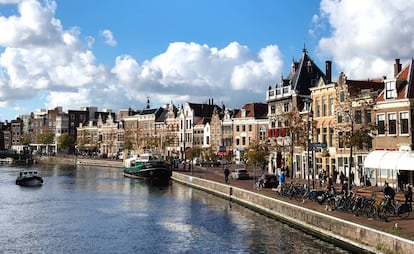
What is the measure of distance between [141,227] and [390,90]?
2742 cm

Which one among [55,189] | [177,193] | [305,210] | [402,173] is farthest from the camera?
[55,189]

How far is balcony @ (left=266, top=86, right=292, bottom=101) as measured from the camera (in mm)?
75250

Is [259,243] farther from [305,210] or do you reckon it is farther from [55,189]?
[55,189]

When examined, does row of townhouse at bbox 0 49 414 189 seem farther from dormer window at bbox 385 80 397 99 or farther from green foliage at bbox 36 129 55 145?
green foliage at bbox 36 129 55 145

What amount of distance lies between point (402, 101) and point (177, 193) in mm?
30560

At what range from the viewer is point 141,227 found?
128 ft

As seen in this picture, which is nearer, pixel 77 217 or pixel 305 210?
pixel 305 210

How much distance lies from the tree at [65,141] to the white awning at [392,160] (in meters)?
154

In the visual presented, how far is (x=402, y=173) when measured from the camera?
152ft

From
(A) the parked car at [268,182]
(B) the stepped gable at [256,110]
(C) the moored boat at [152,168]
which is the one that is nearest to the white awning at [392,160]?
(A) the parked car at [268,182]

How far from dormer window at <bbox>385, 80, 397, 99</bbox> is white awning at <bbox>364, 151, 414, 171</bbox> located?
28.3 feet

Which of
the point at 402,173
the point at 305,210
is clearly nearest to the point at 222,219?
the point at 305,210

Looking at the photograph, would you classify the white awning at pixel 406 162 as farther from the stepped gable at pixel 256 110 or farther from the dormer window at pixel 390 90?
the stepped gable at pixel 256 110

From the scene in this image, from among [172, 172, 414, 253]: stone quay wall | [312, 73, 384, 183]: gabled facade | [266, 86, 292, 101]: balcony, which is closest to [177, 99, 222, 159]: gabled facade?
[266, 86, 292, 101]: balcony
